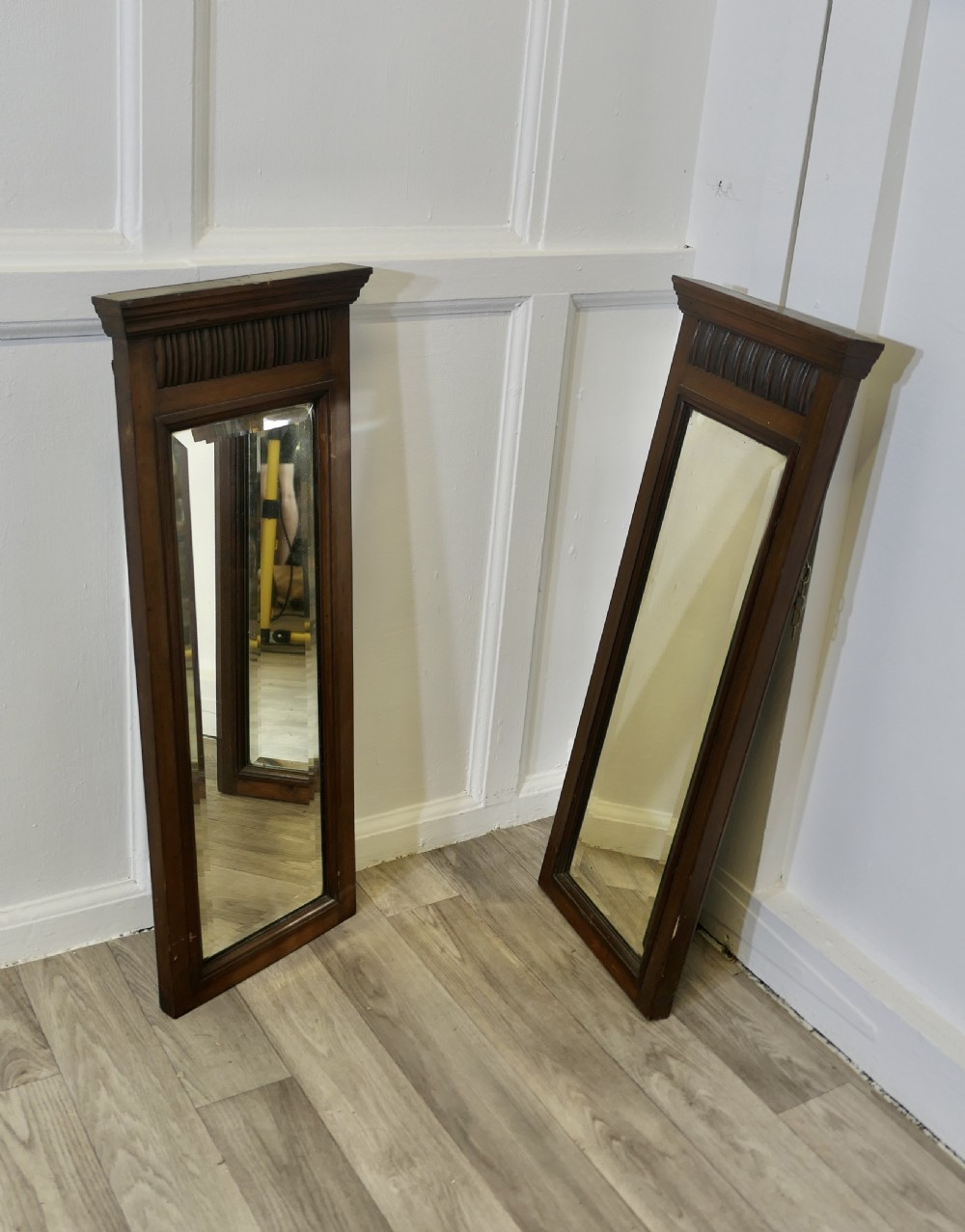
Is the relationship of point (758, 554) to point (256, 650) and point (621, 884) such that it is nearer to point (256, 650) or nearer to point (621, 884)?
point (621, 884)

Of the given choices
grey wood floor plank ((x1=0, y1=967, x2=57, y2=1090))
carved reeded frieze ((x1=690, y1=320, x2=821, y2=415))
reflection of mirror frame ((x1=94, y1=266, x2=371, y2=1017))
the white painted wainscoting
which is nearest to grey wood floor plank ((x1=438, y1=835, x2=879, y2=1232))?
the white painted wainscoting

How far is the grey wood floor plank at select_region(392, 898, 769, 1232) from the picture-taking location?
5.35ft

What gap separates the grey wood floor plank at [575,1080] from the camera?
1.63 meters

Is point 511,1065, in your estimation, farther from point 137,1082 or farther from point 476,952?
point 137,1082

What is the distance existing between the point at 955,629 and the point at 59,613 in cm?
125

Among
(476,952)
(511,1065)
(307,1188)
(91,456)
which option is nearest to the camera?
(307,1188)

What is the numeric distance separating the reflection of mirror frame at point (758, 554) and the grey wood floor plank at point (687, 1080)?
0.12 ft

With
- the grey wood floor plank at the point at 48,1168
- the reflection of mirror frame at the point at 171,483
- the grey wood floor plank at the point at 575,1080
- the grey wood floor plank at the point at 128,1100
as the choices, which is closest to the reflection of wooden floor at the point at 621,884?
the grey wood floor plank at the point at 575,1080

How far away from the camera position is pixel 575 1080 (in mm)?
1801

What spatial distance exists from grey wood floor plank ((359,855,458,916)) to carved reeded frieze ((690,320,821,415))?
3.25 feet

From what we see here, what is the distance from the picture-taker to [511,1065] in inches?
71.4

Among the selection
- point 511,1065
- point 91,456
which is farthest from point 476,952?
point 91,456

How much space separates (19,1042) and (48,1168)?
0.77ft

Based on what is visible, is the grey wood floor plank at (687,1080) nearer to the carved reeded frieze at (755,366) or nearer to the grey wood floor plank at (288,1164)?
the grey wood floor plank at (288,1164)
